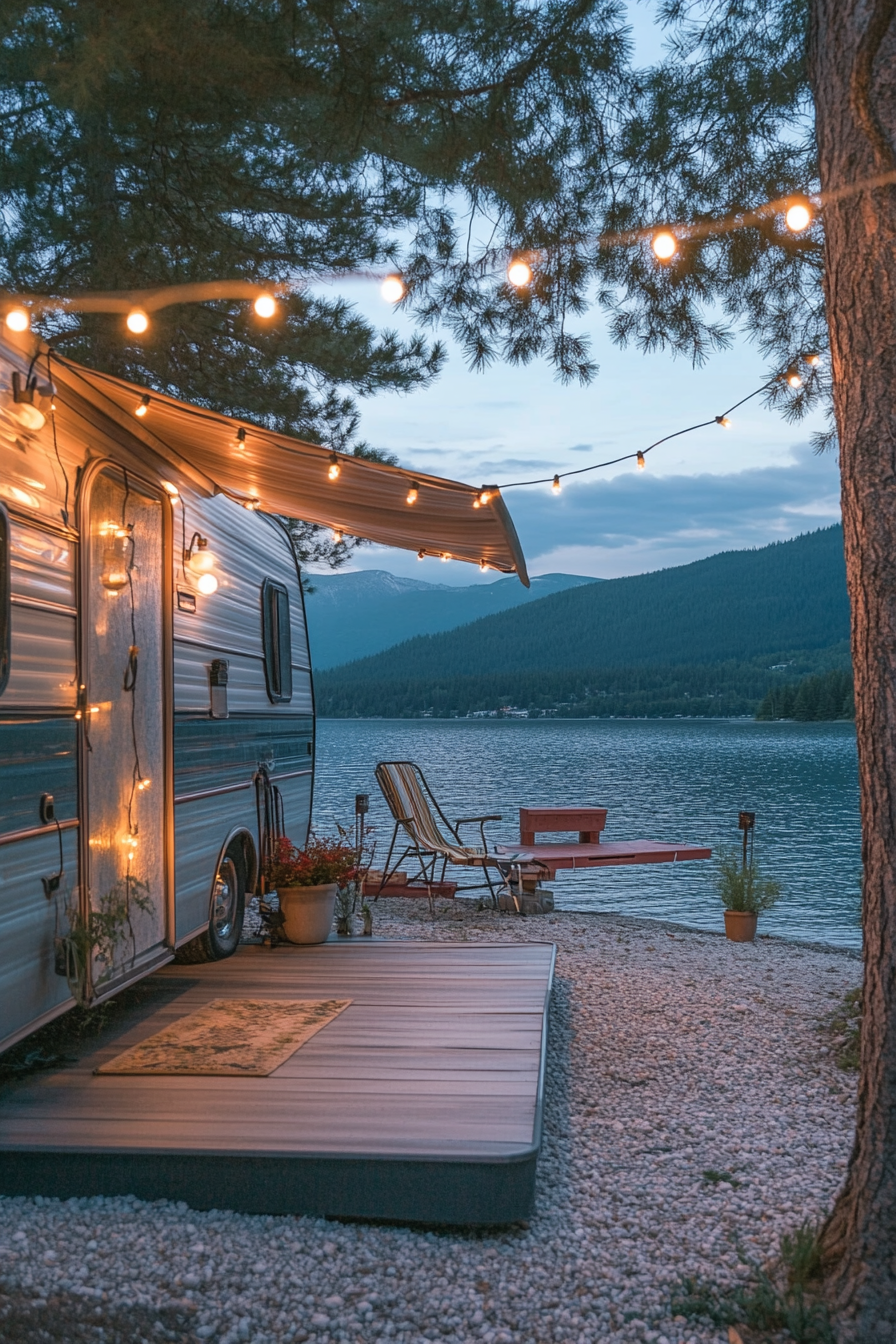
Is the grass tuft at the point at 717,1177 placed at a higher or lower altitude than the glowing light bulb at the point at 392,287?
lower

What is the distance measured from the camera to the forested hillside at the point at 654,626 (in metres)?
82.1

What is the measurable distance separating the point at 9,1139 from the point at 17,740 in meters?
1.14

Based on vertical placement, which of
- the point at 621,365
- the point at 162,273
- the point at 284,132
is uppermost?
the point at 284,132

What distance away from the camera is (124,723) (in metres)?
4.40

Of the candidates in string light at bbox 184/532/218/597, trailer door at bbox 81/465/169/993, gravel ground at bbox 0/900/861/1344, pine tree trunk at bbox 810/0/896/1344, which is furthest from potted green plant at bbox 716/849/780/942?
pine tree trunk at bbox 810/0/896/1344

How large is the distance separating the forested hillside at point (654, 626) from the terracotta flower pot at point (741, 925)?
72.6 m

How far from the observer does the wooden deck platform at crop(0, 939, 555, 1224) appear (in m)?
3.07

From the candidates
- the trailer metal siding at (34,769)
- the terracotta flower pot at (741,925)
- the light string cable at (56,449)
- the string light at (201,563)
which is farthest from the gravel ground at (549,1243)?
the terracotta flower pot at (741,925)

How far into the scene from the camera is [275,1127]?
329 cm

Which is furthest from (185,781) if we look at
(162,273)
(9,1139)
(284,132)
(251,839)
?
(284,132)

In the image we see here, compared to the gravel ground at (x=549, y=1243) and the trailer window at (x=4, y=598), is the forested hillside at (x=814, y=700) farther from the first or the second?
the trailer window at (x=4, y=598)

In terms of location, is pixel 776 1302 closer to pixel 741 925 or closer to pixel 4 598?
pixel 4 598

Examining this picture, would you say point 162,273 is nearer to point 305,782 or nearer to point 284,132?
point 284,132

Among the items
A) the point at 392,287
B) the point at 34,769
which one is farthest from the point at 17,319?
the point at 392,287
